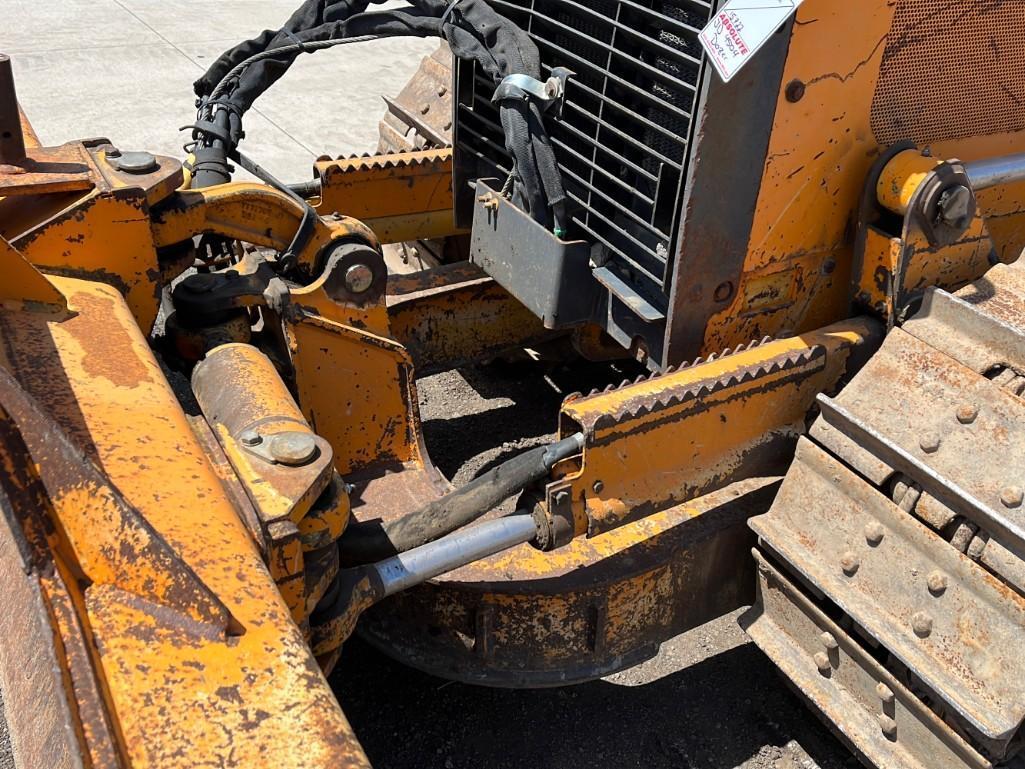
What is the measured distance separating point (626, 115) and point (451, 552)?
1.10 m

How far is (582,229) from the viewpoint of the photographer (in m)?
2.58

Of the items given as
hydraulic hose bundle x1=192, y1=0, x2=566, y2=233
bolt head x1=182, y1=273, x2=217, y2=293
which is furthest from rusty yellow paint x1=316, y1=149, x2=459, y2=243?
bolt head x1=182, y1=273, x2=217, y2=293

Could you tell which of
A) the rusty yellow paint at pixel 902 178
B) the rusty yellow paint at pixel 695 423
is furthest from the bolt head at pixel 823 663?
the rusty yellow paint at pixel 902 178

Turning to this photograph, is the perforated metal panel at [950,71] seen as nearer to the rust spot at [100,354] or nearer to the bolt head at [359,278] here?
the bolt head at [359,278]

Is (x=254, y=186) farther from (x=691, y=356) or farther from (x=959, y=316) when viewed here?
(x=959, y=316)

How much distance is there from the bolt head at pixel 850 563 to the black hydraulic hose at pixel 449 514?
1.88 ft

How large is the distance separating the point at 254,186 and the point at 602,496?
1.09 metres

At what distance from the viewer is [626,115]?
231 centimetres

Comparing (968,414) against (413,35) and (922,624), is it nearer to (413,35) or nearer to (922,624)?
(922,624)

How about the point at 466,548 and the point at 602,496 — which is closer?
the point at 466,548

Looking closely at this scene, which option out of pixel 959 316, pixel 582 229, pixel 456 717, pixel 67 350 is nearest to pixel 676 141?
pixel 582 229

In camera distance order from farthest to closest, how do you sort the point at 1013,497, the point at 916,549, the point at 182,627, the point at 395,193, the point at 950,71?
the point at 395,193
the point at 950,71
the point at 916,549
the point at 1013,497
the point at 182,627

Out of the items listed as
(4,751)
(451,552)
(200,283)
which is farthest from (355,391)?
(4,751)

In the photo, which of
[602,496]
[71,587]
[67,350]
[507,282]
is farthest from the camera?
[507,282]
